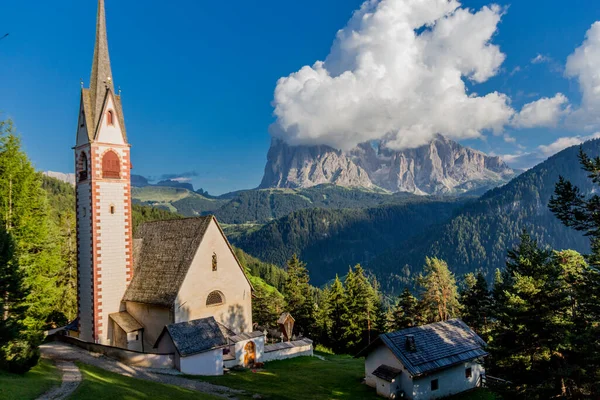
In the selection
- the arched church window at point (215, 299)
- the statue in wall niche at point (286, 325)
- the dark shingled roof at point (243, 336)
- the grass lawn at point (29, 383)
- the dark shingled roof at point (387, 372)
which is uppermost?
the arched church window at point (215, 299)

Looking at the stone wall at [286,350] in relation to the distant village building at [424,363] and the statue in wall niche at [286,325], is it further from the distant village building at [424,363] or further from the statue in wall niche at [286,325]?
the statue in wall niche at [286,325]

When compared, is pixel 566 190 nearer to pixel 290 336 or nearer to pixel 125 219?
pixel 125 219

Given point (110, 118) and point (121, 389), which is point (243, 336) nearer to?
point (121, 389)

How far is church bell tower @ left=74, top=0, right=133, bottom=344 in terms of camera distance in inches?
1313

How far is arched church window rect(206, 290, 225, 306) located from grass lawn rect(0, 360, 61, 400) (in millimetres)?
12193

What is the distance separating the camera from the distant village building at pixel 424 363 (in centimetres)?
2848

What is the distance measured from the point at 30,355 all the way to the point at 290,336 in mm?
39327

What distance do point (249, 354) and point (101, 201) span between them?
17389 millimetres

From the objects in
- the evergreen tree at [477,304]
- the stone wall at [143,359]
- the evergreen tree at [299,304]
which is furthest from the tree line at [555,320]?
the evergreen tree at [299,304]

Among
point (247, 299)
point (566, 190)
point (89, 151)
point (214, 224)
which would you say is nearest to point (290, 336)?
point (247, 299)

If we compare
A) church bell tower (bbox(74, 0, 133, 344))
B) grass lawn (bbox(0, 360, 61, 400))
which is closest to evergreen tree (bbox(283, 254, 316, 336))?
church bell tower (bbox(74, 0, 133, 344))

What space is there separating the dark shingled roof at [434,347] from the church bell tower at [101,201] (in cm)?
2075

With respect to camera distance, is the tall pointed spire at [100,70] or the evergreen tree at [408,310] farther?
the evergreen tree at [408,310]

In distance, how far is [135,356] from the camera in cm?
2880
